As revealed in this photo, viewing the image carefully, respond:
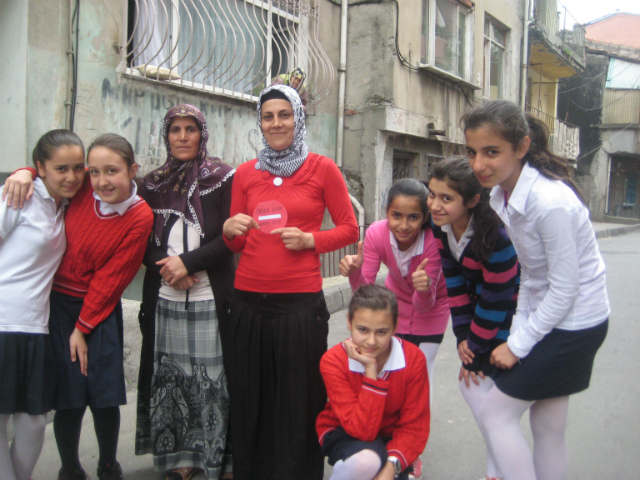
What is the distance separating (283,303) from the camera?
7.61 feet

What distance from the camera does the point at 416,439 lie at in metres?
2.11

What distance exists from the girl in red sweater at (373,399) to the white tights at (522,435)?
292 millimetres

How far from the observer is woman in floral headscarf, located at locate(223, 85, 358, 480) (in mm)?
2303

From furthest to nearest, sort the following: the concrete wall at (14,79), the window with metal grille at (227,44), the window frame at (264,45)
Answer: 1. the window frame at (264,45)
2. the window with metal grille at (227,44)
3. the concrete wall at (14,79)

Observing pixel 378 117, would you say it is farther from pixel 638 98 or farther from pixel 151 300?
pixel 638 98

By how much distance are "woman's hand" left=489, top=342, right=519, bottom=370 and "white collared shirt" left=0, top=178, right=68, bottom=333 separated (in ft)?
5.89

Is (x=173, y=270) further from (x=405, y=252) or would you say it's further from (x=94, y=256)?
(x=405, y=252)

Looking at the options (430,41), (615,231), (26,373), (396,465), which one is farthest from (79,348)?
(615,231)

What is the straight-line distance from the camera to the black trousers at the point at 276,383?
2311mm

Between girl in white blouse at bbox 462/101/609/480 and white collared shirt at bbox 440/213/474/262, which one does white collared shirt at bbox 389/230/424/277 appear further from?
girl in white blouse at bbox 462/101/609/480

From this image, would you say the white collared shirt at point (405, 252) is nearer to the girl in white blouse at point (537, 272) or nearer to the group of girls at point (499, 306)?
the group of girls at point (499, 306)

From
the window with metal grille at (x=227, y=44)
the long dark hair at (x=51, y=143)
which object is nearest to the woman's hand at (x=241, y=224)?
the long dark hair at (x=51, y=143)

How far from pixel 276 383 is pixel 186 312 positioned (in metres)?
0.55

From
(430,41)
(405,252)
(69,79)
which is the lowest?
(405,252)
